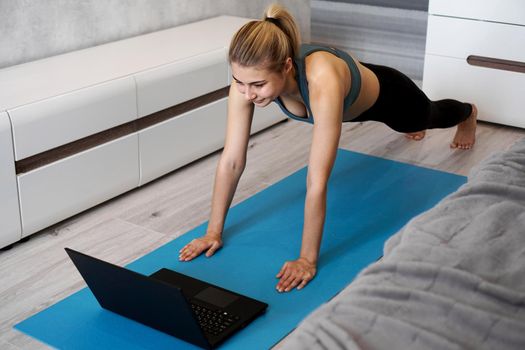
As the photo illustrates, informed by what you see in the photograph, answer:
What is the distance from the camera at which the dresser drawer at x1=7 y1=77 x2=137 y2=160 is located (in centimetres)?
240

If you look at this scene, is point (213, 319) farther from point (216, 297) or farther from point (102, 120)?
point (102, 120)

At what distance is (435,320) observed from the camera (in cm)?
126

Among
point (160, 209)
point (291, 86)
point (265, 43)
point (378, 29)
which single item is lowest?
point (160, 209)

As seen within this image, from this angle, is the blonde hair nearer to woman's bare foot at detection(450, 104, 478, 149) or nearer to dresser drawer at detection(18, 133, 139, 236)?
dresser drawer at detection(18, 133, 139, 236)

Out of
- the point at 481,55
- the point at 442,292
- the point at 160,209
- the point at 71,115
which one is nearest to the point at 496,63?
the point at 481,55

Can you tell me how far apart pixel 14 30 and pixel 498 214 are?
1984 mm

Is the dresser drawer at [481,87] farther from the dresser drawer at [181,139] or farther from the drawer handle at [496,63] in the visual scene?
the dresser drawer at [181,139]

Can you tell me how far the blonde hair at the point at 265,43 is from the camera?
2033 mm

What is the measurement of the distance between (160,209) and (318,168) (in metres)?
0.77

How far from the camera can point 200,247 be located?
234 cm

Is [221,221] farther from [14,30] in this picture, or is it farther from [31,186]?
[14,30]

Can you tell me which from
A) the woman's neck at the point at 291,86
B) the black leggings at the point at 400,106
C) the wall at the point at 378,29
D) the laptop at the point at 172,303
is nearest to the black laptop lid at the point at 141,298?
the laptop at the point at 172,303

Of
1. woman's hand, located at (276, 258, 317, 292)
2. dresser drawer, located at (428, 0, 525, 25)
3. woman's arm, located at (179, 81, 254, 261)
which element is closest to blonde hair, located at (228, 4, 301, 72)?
woman's arm, located at (179, 81, 254, 261)

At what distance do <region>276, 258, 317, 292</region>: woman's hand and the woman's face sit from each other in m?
0.46
